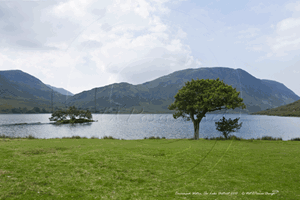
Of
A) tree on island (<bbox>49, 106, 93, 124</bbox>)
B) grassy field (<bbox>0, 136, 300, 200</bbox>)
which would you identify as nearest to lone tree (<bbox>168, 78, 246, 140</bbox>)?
grassy field (<bbox>0, 136, 300, 200</bbox>)

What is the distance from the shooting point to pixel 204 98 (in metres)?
28.0

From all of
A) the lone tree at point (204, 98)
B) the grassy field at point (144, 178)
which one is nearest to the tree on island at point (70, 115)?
the lone tree at point (204, 98)

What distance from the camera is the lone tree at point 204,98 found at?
91.4 ft

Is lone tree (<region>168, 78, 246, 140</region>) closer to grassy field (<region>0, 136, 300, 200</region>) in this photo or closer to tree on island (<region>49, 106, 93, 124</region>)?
grassy field (<region>0, 136, 300, 200</region>)

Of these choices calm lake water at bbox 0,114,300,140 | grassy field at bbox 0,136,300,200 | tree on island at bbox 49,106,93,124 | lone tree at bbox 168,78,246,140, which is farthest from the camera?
tree on island at bbox 49,106,93,124

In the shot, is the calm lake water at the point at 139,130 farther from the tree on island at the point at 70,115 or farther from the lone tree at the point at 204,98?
the lone tree at the point at 204,98

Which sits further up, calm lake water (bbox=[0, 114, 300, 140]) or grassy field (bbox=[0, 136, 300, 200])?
grassy field (bbox=[0, 136, 300, 200])

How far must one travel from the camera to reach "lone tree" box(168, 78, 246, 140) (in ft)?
91.4

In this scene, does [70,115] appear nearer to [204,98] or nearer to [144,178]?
[204,98]

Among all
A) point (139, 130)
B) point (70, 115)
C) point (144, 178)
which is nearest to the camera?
point (144, 178)

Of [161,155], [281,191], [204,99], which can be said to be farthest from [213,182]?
[204,99]

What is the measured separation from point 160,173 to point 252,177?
508 centimetres

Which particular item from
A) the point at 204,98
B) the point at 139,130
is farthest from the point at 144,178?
the point at 139,130

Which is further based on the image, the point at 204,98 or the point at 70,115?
the point at 70,115
